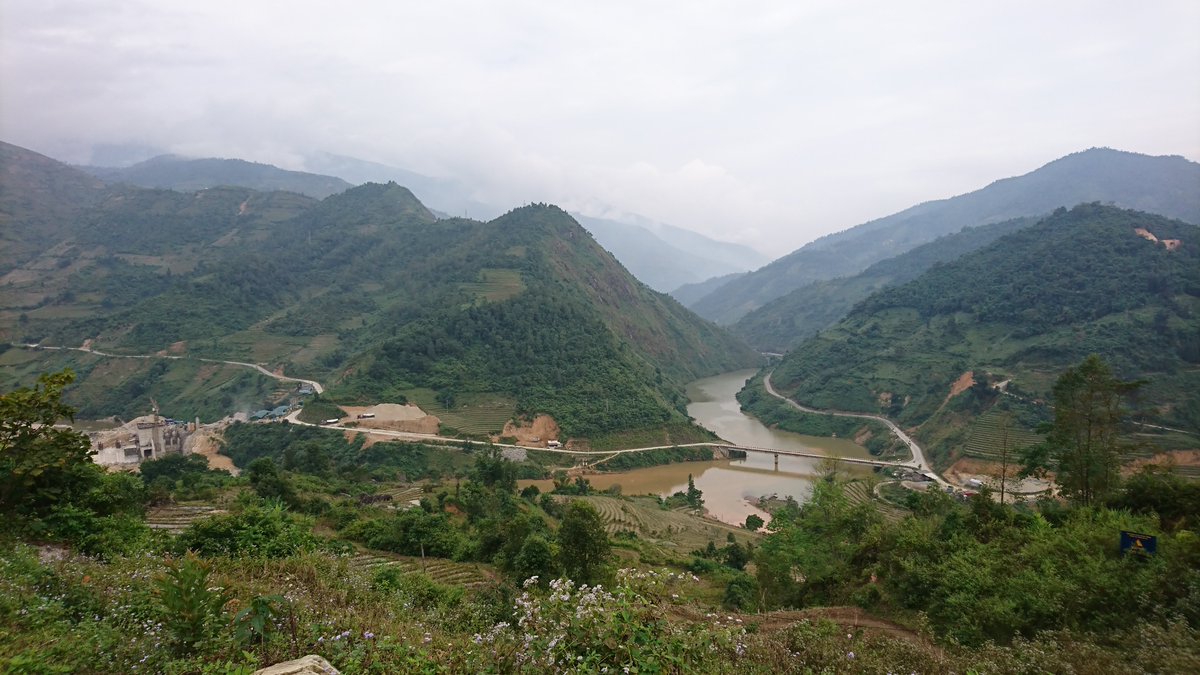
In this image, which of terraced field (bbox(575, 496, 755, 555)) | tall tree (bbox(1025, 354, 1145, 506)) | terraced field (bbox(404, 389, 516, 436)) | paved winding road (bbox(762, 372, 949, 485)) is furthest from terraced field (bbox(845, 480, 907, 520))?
terraced field (bbox(404, 389, 516, 436))

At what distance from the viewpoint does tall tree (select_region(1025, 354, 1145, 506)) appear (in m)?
17.0

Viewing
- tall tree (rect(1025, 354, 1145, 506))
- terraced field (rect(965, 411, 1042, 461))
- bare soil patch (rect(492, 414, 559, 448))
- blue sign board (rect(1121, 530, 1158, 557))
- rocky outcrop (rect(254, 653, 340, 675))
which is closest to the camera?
rocky outcrop (rect(254, 653, 340, 675))

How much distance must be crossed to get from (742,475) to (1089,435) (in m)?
30.9

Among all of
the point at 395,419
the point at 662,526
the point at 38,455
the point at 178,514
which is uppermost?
the point at 38,455

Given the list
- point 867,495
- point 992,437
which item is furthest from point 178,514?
point 992,437

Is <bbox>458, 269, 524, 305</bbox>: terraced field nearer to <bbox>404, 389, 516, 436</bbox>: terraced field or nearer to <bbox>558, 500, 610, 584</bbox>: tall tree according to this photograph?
<bbox>404, 389, 516, 436</bbox>: terraced field

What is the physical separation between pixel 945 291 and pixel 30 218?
18995 cm

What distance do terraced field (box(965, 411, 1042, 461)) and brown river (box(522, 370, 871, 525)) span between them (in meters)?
8.10

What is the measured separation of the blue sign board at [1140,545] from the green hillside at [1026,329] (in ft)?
121

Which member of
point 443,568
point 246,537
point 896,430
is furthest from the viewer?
point 896,430

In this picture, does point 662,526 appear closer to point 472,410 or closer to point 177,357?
point 472,410

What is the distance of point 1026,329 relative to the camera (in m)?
56.5

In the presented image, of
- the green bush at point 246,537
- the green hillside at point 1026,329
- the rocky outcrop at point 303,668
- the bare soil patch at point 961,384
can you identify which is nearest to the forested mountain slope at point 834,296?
the green hillside at point 1026,329

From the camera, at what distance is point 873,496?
37.2 meters
